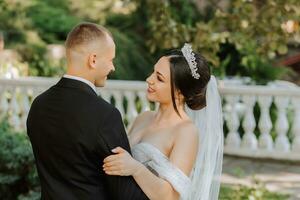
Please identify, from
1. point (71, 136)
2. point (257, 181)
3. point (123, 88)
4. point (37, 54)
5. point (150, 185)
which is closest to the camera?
point (71, 136)

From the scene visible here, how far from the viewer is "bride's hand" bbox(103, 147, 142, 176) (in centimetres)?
206

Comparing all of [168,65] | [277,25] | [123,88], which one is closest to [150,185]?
[168,65]

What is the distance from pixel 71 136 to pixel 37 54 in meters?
9.07

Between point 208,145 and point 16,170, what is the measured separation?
2163 mm

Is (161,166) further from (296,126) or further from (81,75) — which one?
(296,126)

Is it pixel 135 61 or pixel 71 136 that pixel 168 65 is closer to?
pixel 71 136

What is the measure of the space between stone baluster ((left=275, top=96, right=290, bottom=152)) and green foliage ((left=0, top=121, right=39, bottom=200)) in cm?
310

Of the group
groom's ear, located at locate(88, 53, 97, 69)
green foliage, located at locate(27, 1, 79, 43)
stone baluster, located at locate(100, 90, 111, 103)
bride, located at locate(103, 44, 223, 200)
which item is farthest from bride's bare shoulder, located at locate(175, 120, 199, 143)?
green foliage, located at locate(27, 1, 79, 43)

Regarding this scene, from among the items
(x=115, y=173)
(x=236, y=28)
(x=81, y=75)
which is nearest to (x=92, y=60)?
(x=81, y=75)

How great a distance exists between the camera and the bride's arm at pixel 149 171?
208cm

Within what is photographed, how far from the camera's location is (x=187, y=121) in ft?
8.54

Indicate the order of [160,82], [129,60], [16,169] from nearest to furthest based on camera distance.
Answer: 1. [160,82]
2. [16,169]
3. [129,60]

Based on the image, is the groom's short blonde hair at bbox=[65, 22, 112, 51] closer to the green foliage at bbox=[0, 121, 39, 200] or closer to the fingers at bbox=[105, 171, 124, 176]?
the fingers at bbox=[105, 171, 124, 176]

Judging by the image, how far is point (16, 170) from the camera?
15.2ft
